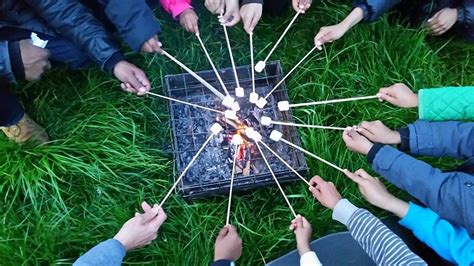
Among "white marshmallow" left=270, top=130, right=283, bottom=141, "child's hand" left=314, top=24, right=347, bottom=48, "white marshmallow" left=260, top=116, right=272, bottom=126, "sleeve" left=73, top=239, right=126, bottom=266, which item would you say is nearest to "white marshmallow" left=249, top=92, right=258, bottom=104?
"white marshmallow" left=260, top=116, right=272, bottom=126

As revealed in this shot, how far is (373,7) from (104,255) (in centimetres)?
212

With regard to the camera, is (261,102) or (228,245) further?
(261,102)

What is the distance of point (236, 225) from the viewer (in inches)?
125

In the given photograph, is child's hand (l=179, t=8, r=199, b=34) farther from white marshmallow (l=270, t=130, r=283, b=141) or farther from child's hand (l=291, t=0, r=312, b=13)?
white marshmallow (l=270, t=130, r=283, b=141)

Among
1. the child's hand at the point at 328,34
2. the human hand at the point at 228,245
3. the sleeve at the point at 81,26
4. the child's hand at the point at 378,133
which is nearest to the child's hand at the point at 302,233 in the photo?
the human hand at the point at 228,245

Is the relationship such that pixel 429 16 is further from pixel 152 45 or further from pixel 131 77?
pixel 131 77

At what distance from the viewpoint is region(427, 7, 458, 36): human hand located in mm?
3621

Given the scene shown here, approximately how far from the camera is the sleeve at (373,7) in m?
3.32

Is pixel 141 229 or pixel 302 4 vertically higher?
pixel 302 4

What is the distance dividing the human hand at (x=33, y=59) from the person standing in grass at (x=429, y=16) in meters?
1.61

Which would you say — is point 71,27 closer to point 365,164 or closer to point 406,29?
point 365,164

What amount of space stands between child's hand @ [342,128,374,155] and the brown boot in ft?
5.89

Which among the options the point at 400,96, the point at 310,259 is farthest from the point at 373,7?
the point at 310,259

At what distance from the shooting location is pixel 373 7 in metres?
3.33
